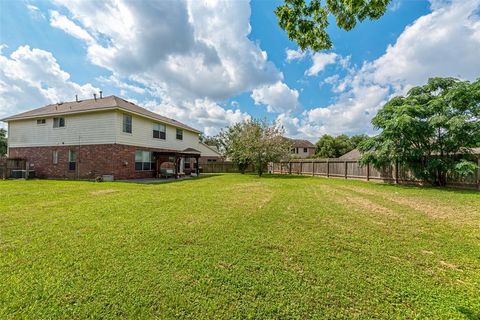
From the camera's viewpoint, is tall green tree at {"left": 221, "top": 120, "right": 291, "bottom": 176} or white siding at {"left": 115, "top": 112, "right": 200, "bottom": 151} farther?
tall green tree at {"left": 221, "top": 120, "right": 291, "bottom": 176}

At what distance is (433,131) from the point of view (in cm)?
1141

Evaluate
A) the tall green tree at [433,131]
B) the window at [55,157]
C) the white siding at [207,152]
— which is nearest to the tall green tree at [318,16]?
the tall green tree at [433,131]

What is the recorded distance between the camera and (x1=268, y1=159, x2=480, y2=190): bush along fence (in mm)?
11109

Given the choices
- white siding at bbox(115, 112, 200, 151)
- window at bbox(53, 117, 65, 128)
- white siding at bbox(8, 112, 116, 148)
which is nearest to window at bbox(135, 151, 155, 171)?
white siding at bbox(115, 112, 200, 151)

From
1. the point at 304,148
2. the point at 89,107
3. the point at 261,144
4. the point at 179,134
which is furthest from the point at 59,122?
the point at 304,148

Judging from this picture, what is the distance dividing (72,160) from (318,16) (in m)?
18.3

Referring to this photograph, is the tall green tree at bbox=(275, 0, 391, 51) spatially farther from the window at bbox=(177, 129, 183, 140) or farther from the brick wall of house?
the window at bbox=(177, 129, 183, 140)

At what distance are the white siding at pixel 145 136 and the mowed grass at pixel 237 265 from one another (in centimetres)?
1038

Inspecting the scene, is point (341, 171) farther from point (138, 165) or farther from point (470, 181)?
point (138, 165)

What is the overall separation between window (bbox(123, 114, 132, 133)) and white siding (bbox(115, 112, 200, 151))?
26cm

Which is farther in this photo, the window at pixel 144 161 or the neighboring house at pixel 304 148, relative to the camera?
the neighboring house at pixel 304 148

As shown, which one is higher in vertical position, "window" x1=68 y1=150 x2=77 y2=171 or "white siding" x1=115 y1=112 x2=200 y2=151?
"white siding" x1=115 y1=112 x2=200 y2=151

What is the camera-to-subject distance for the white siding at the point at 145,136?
49.6ft

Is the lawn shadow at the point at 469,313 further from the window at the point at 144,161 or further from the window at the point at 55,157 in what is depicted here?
the window at the point at 55,157
